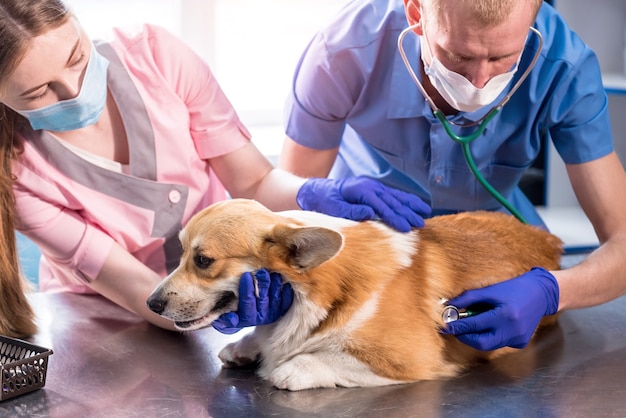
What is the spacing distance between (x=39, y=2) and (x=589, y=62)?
1.10 meters

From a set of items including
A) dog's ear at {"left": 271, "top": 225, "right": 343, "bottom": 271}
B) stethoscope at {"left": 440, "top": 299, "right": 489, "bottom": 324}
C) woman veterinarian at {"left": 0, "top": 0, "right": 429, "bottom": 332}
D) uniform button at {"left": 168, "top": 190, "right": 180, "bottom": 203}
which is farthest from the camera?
uniform button at {"left": 168, "top": 190, "right": 180, "bottom": 203}

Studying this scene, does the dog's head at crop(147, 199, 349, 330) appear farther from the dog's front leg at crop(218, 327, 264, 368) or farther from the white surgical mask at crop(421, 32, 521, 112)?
the white surgical mask at crop(421, 32, 521, 112)

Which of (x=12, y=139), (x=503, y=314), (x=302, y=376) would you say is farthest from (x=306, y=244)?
(x=12, y=139)

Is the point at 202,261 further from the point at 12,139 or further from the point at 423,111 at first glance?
the point at 423,111

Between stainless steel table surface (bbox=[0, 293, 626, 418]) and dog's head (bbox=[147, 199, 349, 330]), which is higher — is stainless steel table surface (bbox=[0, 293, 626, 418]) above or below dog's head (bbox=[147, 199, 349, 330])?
below

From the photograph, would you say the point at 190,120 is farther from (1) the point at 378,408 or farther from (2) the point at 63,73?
(1) the point at 378,408

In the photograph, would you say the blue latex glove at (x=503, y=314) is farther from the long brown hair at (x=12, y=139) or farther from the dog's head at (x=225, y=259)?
the long brown hair at (x=12, y=139)

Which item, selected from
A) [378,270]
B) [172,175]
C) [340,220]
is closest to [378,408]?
[378,270]

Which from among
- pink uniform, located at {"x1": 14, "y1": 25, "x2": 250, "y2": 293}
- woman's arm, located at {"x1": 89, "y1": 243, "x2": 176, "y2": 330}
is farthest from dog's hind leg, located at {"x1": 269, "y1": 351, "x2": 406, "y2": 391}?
pink uniform, located at {"x1": 14, "y1": 25, "x2": 250, "y2": 293}

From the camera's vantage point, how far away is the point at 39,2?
1.58m

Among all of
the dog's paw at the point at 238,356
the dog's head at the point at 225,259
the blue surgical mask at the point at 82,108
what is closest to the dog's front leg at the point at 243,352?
the dog's paw at the point at 238,356

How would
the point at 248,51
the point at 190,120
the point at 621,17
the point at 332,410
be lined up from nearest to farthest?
the point at 332,410 < the point at 190,120 < the point at 621,17 < the point at 248,51

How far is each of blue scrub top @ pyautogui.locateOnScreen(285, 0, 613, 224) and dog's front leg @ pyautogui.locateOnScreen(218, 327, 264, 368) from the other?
61 cm

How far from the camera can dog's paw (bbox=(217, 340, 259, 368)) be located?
5.04ft
